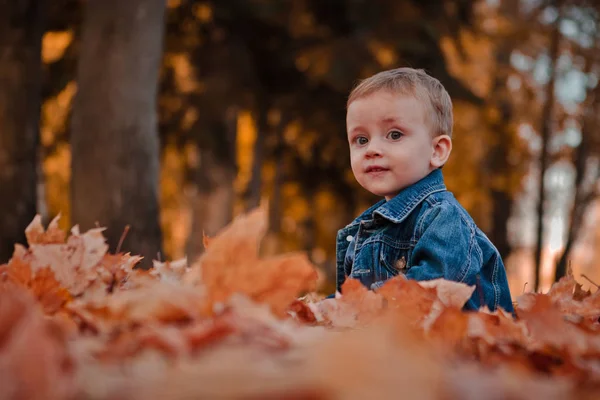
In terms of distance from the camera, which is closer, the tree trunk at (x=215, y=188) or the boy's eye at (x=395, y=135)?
the boy's eye at (x=395, y=135)

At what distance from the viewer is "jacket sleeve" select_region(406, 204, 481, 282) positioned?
7.74 ft

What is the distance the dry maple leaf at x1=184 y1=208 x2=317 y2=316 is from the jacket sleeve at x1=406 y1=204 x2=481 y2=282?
3.65 ft

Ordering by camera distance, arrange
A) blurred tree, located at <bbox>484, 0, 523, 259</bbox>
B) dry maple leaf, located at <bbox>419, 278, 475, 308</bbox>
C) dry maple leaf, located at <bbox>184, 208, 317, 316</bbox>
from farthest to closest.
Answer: blurred tree, located at <bbox>484, 0, 523, 259</bbox>, dry maple leaf, located at <bbox>419, 278, 475, 308</bbox>, dry maple leaf, located at <bbox>184, 208, 317, 316</bbox>

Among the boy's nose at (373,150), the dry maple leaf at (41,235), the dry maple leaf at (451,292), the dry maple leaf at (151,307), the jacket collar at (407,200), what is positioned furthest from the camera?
the boy's nose at (373,150)

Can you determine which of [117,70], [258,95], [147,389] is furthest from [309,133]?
[147,389]

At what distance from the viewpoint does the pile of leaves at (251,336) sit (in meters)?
0.70

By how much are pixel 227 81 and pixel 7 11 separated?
142 inches

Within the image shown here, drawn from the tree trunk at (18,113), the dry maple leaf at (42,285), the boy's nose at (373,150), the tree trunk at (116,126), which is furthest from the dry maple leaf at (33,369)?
the tree trunk at (18,113)

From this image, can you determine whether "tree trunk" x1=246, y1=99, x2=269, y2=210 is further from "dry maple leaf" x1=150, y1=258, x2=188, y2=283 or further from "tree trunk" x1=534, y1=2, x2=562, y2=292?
"dry maple leaf" x1=150, y1=258, x2=188, y2=283

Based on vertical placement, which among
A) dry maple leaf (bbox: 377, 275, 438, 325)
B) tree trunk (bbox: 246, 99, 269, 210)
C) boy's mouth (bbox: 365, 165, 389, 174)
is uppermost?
tree trunk (bbox: 246, 99, 269, 210)

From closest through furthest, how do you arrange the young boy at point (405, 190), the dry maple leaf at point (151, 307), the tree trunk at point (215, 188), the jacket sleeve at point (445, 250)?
1. the dry maple leaf at point (151, 307)
2. the jacket sleeve at point (445, 250)
3. the young boy at point (405, 190)
4. the tree trunk at point (215, 188)

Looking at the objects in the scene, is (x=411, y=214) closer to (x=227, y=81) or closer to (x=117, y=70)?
(x=117, y=70)

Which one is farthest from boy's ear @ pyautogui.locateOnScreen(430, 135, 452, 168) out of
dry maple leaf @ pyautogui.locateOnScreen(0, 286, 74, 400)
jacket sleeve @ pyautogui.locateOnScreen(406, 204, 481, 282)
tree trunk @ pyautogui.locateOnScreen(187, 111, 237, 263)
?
tree trunk @ pyautogui.locateOnScreen(187, 111, 237, 263)

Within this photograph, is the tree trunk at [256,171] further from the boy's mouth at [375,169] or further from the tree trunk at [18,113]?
the boy's mouth at [375,169]
